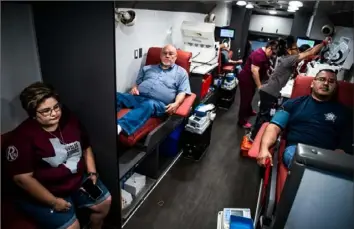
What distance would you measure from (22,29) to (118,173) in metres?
1.16

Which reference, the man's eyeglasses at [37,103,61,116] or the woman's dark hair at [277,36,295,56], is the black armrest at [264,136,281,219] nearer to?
the man's eyeglasses at [37,103,61,116]

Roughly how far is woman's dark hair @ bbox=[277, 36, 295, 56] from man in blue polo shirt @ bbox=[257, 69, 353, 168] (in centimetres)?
155

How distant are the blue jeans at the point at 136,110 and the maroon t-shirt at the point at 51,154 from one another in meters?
0.40

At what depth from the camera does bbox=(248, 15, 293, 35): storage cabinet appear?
8.01 metres

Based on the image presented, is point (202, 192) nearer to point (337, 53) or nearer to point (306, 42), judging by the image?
point (337, 53)

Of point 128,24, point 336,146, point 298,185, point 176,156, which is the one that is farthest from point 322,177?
point 128,24

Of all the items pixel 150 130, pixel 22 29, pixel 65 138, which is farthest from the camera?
pixel 150 130

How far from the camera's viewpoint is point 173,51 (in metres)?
2.54

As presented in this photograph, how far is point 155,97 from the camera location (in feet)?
8.00

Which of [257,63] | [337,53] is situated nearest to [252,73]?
[257,63]

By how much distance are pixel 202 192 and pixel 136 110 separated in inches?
40.1

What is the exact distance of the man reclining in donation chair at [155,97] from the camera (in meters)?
1.98

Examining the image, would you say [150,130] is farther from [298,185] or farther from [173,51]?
[298,185]

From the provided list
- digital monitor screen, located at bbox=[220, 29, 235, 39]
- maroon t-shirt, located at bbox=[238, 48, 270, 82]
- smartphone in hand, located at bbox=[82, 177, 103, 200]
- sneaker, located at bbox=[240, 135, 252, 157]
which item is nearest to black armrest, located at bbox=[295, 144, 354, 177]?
smartphone in hand, located at bbox=[82, 177, 103, 200]
